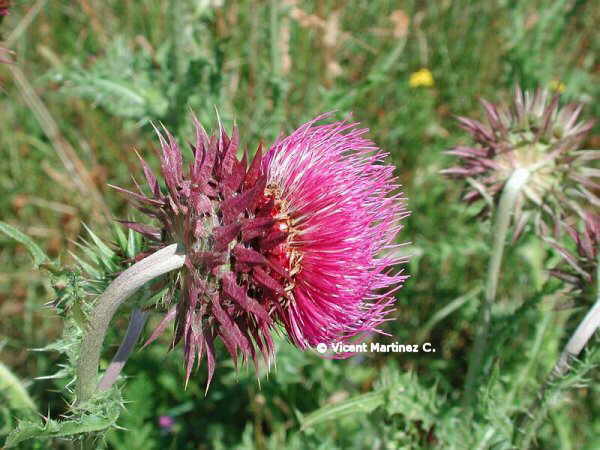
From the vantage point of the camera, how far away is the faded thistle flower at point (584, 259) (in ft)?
9.15

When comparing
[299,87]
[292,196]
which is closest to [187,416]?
[292,196]

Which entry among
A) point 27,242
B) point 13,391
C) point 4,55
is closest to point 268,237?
point 27,242

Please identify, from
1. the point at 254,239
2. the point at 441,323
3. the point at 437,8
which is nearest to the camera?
the point at 254,239

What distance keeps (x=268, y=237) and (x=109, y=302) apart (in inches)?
22.8

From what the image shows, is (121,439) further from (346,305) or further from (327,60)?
(327,60)

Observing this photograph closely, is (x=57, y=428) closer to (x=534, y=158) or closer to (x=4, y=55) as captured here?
(x=4, y=55)

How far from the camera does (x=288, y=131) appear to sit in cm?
402

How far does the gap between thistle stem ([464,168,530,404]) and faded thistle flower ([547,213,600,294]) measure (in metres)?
0.28

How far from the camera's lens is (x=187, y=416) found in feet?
13.0

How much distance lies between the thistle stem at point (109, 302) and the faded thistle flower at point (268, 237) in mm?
75

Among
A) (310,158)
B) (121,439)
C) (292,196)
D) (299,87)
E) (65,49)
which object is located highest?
(65,49)

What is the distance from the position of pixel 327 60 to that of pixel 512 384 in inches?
113

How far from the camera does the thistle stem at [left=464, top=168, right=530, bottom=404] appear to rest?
3.08 meters

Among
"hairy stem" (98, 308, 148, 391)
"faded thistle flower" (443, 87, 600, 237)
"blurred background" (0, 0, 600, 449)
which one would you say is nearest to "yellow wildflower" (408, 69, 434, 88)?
"blurred background" (0, 0, 600, 449)
